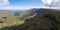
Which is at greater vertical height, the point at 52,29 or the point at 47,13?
the point at 47,13

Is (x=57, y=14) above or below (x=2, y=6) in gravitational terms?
below

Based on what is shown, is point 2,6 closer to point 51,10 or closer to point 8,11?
point 8,11

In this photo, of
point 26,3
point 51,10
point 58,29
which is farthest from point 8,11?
point 58,29

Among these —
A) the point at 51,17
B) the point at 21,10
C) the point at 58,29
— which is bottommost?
the point at 58,29

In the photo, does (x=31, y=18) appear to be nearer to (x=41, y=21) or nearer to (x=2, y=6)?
(x=41, y=21)

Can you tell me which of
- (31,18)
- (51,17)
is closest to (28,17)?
(31,18)
